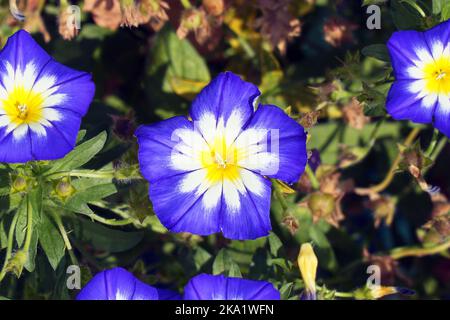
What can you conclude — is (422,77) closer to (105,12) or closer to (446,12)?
(446,12)

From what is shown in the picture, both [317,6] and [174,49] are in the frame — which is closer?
[174,49]

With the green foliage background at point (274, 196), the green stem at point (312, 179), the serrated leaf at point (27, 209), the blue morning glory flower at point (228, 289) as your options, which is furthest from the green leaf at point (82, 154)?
the green stem at point (312, 179)

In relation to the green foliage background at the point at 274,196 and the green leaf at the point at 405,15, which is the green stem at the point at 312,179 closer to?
the green foliage background at the point at 274,196

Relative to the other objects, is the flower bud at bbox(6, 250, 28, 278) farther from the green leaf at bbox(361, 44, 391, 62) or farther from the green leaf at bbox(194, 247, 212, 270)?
the green leaf at bbox(361, 44, 391, 62)

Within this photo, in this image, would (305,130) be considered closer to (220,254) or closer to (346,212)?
(220,254)

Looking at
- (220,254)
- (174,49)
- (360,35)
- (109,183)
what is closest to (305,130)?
(220,254)
